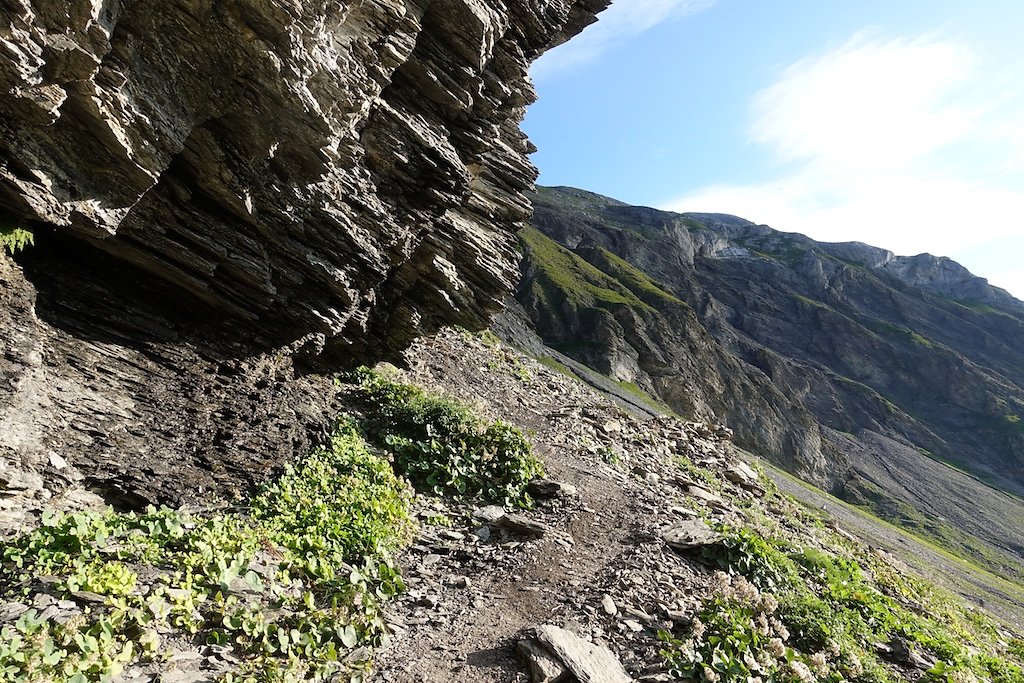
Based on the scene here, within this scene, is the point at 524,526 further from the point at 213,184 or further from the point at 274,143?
the point at 213,184

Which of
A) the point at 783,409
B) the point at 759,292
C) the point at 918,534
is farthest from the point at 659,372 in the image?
the point at 759,292

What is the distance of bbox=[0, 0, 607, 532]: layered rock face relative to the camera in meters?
10.2

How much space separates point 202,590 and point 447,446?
9.03 m

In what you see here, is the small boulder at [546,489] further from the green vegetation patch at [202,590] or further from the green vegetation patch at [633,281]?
the green vegetation patch at [633,281]

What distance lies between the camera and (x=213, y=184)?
13.4 m

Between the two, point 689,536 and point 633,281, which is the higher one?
point 633,281

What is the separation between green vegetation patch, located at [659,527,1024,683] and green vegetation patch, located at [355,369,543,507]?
230 inches

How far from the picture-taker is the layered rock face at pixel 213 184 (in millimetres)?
10195

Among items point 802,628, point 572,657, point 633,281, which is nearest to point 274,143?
point 572,657

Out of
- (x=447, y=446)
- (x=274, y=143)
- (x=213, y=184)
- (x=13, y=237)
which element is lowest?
(x=447, y=446)

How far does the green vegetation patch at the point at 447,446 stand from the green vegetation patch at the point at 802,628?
19.1 feet

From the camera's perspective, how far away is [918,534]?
94.9 meters

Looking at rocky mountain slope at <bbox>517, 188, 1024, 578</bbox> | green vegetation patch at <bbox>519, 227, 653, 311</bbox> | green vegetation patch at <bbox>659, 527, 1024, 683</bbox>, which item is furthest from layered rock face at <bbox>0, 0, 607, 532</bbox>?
green vegetation patch at <bbox>519, 227, 653, 311</bbox>

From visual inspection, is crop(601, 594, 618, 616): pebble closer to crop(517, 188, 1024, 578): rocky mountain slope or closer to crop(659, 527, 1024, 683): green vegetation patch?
Result: crop(659, 527, 1024, 683): green vegetation patch
